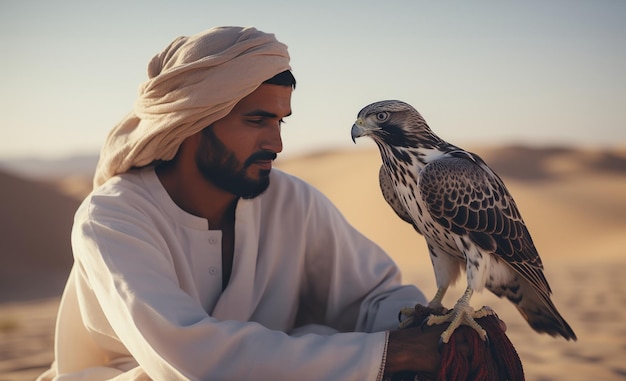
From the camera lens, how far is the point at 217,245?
2.76m

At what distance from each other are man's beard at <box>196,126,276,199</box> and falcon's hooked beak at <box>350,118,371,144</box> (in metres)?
0.38

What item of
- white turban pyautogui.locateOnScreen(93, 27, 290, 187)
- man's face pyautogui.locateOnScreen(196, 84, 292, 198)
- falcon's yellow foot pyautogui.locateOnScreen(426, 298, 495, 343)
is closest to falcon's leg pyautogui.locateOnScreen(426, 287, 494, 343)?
falcon's yellow foot pyautogui.locateOnScreen(426, 298, 495, 343)

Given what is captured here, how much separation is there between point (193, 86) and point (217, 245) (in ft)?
2.09

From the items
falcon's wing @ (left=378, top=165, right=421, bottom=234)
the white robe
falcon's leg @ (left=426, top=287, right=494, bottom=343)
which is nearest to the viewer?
the white robe

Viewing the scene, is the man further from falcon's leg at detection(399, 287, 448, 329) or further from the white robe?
falcon's leg at detection(399, 287, 448, 329)

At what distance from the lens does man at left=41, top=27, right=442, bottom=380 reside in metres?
2.15

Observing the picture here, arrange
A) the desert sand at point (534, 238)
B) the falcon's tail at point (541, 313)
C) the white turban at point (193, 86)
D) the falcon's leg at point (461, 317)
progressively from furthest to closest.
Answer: the desert sand at point (534, 238), the falcon's tail at point (541, 313), the white turban at point (193, 86), the falcon's leg at point (461, 317)

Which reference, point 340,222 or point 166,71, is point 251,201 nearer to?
point 340,222

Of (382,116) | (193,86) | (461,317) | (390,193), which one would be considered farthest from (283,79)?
(461,317)

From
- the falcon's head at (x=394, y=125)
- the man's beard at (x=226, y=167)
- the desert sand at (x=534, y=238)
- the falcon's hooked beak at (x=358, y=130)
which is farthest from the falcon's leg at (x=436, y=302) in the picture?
the desert sand at (x=534, y=238)

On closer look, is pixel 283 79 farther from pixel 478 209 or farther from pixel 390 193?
pixel 478 209

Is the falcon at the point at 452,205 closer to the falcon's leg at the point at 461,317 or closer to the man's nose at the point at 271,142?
the falcon's leg at the point at 461,317

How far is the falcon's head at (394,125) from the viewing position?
2.50m

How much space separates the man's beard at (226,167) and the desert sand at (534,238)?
2.77 metres
